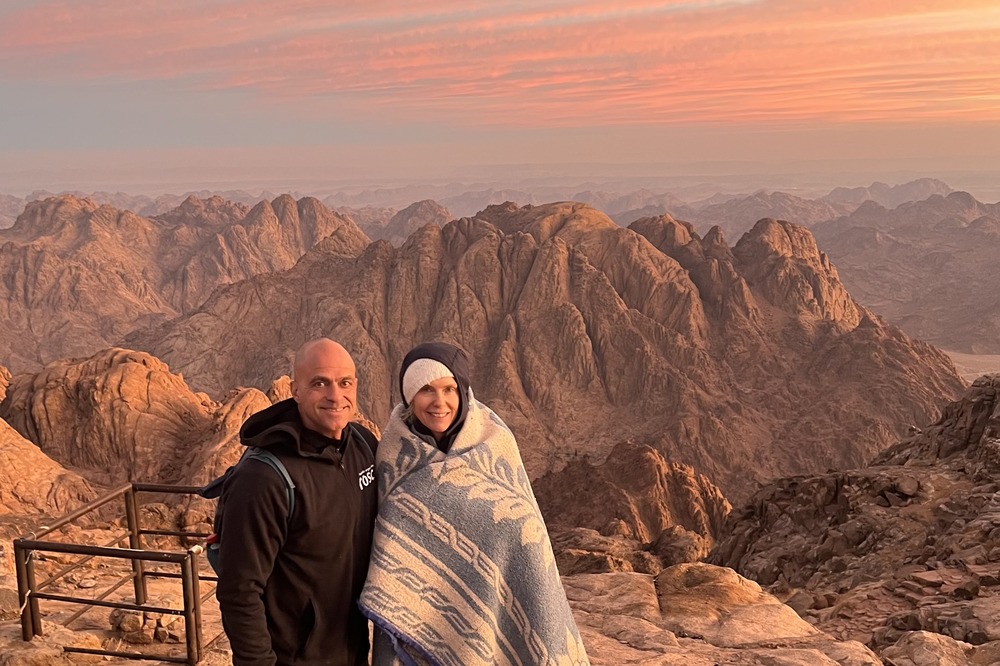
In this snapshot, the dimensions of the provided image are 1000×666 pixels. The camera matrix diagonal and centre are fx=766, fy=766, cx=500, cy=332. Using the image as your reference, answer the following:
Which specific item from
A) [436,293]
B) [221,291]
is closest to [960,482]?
[436,293]

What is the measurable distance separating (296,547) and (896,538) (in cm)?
1580

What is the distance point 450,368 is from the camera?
3.61 metres

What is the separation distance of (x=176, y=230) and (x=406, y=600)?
174m

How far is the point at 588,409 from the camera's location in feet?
236

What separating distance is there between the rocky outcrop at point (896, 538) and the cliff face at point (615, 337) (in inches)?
1601

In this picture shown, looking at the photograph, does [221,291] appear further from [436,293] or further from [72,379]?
[72,379]

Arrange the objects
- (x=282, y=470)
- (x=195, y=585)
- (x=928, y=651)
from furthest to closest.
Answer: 1. (x=928, y=651)
2. (x=195, y=585)
3. (x=282, y=470)

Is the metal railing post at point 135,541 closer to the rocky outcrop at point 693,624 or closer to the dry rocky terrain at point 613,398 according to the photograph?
the dry rocky terrain at point 613,398

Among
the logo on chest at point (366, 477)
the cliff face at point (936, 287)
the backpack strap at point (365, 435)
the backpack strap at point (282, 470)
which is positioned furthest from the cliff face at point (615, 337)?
the cliff face at point (936, 287)

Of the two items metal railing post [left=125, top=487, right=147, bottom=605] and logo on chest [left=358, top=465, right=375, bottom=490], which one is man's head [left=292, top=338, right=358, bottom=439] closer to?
logo on chest [left=358, top=465, right=375, bottom=490]

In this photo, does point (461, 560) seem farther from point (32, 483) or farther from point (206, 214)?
point (206, 214)

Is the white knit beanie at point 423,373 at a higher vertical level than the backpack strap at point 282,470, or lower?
higher

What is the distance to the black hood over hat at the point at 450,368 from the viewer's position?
3.61 meters

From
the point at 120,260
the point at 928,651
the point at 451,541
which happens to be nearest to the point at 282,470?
the point at 451,541
